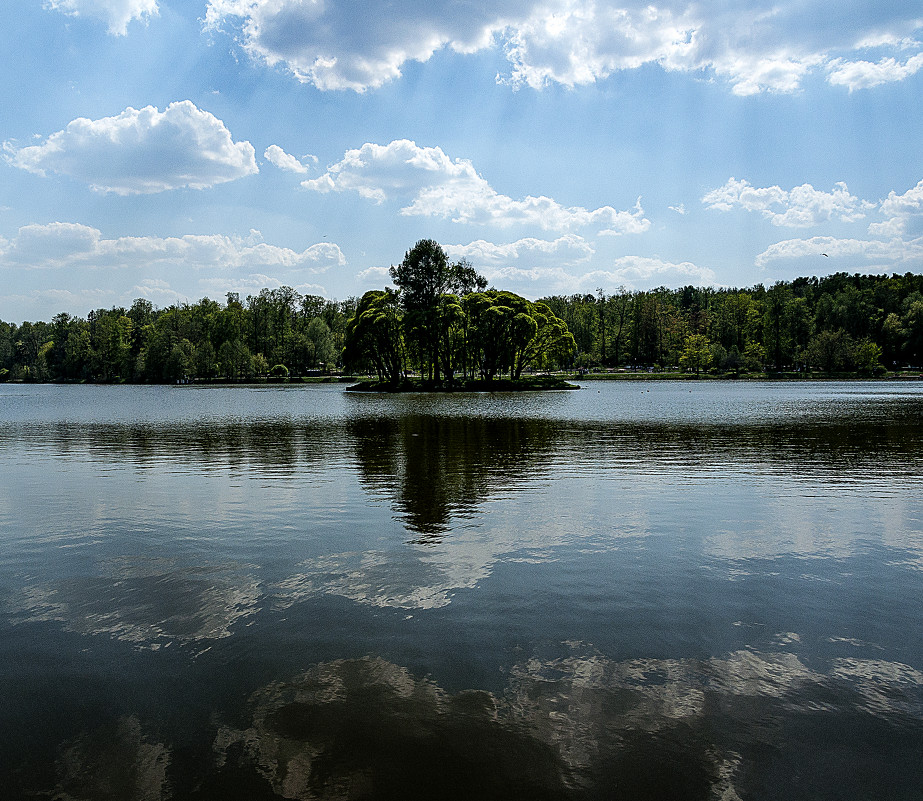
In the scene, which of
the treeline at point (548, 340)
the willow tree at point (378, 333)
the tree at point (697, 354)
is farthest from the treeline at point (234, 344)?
the tree at point (697, 354)

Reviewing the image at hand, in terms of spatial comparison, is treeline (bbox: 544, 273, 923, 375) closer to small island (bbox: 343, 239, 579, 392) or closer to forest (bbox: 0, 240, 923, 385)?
forest (bbox: 0, 240, 923, 385)

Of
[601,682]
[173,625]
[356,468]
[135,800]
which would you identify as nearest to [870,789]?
[601,682]

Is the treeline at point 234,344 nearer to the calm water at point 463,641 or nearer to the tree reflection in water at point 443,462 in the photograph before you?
the tree reflection in water at point 443,462

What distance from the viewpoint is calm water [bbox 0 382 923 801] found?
614 cm

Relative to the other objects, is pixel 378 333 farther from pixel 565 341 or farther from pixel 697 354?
pixel 697 354

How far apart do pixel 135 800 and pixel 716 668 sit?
657cm

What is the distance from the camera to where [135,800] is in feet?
18.7

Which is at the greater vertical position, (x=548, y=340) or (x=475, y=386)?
(x=548, y=340)

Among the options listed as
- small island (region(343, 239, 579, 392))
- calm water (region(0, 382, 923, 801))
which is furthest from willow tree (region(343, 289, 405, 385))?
calm water (region(0, 382, 923, 801))

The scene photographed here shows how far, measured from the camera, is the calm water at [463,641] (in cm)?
614

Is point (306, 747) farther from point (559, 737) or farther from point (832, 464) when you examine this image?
point (832, 464)

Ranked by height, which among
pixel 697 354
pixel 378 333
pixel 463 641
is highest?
pixel 378 333

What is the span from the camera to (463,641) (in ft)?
29.2

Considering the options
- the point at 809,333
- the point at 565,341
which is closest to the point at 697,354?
the point at 809,333
